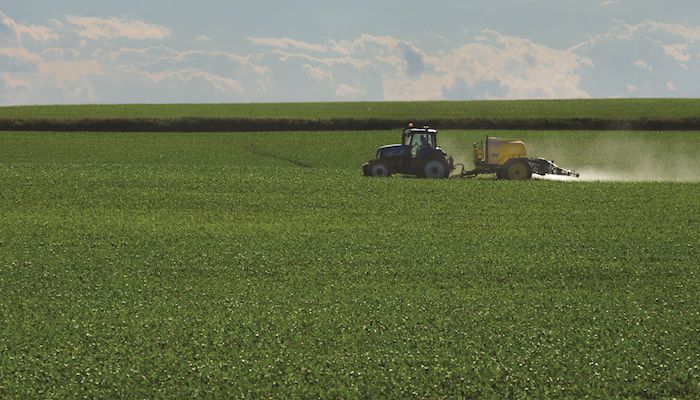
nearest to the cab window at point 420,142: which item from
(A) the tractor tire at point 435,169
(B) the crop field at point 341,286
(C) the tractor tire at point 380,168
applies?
(A) the tractor tire at point 435,169

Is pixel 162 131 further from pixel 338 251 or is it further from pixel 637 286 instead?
pixel 637 286

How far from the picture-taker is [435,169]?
1435 inches

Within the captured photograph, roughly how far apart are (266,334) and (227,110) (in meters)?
63.4

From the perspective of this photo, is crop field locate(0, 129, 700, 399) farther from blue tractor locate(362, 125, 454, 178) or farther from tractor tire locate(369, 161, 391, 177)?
blue tractor locate(362, 125, 454, 178)

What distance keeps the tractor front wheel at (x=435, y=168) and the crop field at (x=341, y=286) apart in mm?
3076

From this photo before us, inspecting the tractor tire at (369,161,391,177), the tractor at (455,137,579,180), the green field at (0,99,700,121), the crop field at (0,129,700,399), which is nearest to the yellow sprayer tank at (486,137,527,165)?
the tractor at (455,137,579,180)

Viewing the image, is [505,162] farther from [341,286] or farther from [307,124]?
[307,124]

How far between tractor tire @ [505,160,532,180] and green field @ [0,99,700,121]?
28.8 m

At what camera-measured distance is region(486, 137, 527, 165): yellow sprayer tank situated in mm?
37125

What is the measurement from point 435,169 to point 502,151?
3.00 metres

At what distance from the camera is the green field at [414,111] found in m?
68.0

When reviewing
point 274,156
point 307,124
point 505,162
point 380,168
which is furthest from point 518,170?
point 307,124

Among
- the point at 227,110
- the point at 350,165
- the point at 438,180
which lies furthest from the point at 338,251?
the point at 227,110

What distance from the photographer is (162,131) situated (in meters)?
65.9
